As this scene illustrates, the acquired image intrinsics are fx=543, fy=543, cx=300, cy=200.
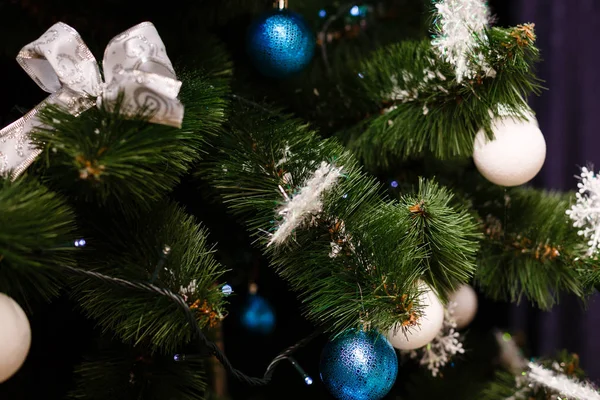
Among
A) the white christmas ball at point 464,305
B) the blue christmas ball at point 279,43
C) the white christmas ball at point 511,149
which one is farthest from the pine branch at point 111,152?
the white christmas ball at point 464,305

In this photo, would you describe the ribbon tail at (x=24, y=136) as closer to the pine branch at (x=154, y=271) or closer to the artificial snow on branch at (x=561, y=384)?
the pine branch at (x=154, y=271)

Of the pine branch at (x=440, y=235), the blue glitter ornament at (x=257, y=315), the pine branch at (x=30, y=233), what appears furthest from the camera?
the blue glitter ornament at (x=257, y=315)

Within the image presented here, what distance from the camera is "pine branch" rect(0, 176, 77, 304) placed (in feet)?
1.11

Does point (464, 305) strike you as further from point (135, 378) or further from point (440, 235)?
point (135, 378)

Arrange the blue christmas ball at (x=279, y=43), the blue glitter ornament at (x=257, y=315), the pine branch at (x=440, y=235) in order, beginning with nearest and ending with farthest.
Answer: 1. the pine branch at (x=440, y=235)
2. the blue christmas ball at (x=279, y=43)
3. the blue glitter ornament at (x=257, y=315)

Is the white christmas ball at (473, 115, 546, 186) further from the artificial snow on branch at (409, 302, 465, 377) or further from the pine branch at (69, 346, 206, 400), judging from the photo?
the pine branch at (69, 346, 206, 400)

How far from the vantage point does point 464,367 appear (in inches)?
28.2

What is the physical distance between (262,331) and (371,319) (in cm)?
30

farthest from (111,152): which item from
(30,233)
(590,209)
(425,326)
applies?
(590,209)

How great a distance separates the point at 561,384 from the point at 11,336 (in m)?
0.49

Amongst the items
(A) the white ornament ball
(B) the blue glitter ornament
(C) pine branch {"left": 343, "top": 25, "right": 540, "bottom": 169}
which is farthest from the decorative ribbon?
(B) the blue glitter ornament

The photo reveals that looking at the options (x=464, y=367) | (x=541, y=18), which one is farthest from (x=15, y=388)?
(x=541, y=18)

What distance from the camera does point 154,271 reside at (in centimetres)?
41

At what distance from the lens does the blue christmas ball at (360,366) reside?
435 millimetres
